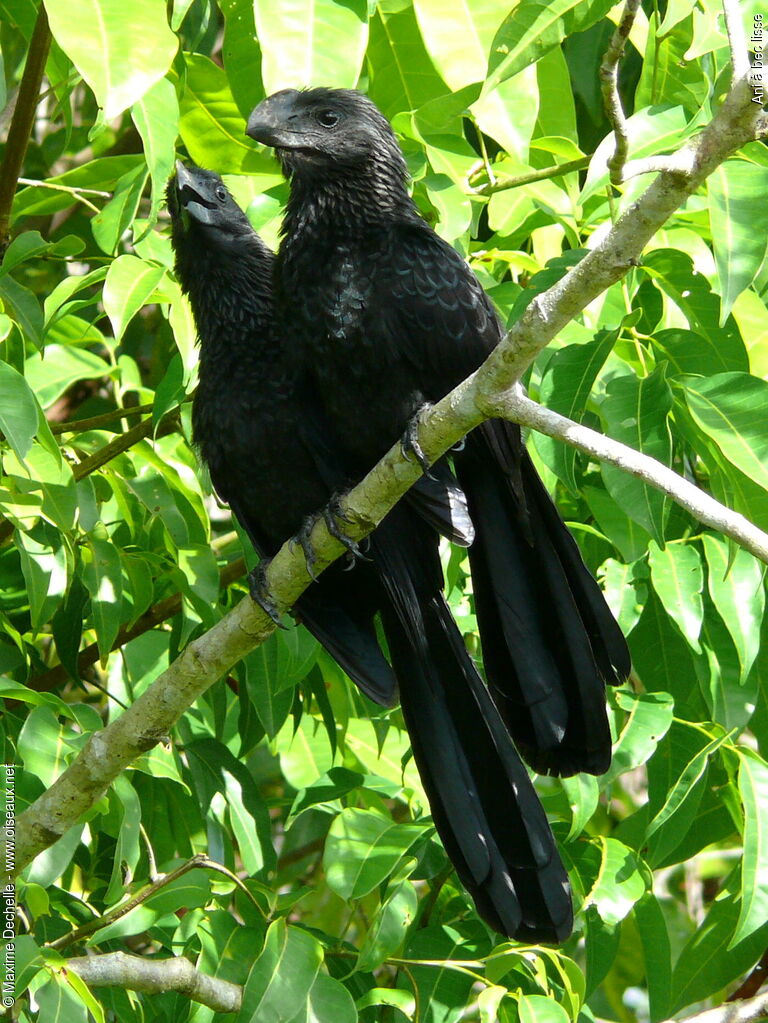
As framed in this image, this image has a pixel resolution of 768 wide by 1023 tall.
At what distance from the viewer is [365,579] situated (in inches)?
124

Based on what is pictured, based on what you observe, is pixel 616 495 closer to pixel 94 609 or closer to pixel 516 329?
pixel 516 329

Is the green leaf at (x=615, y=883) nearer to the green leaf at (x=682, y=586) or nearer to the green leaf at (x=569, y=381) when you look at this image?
the green leaf at (x=682, y=586)

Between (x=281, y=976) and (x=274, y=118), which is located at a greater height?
(x=274, y=118)

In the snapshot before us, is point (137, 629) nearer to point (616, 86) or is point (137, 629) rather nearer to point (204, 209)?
point (204, 209)

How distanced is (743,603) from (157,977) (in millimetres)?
1316

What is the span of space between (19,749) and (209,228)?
4.67 feet

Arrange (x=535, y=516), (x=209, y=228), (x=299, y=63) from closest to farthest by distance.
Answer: (x=299, y=63), (x=535, y=516), (x=209, y=228)

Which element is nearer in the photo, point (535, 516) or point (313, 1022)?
point (313, 1022)

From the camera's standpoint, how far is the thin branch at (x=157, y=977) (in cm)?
238

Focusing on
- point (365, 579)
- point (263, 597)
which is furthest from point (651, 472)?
point (365, 579)

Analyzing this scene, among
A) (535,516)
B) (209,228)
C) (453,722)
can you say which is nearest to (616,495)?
(535,516)

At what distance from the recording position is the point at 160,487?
9.36ft

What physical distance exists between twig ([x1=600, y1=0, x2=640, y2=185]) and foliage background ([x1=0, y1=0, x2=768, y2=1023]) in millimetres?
58

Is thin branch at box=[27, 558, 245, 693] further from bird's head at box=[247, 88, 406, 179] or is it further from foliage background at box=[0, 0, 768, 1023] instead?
bird's head at box=[247, 88, 406, 179]
